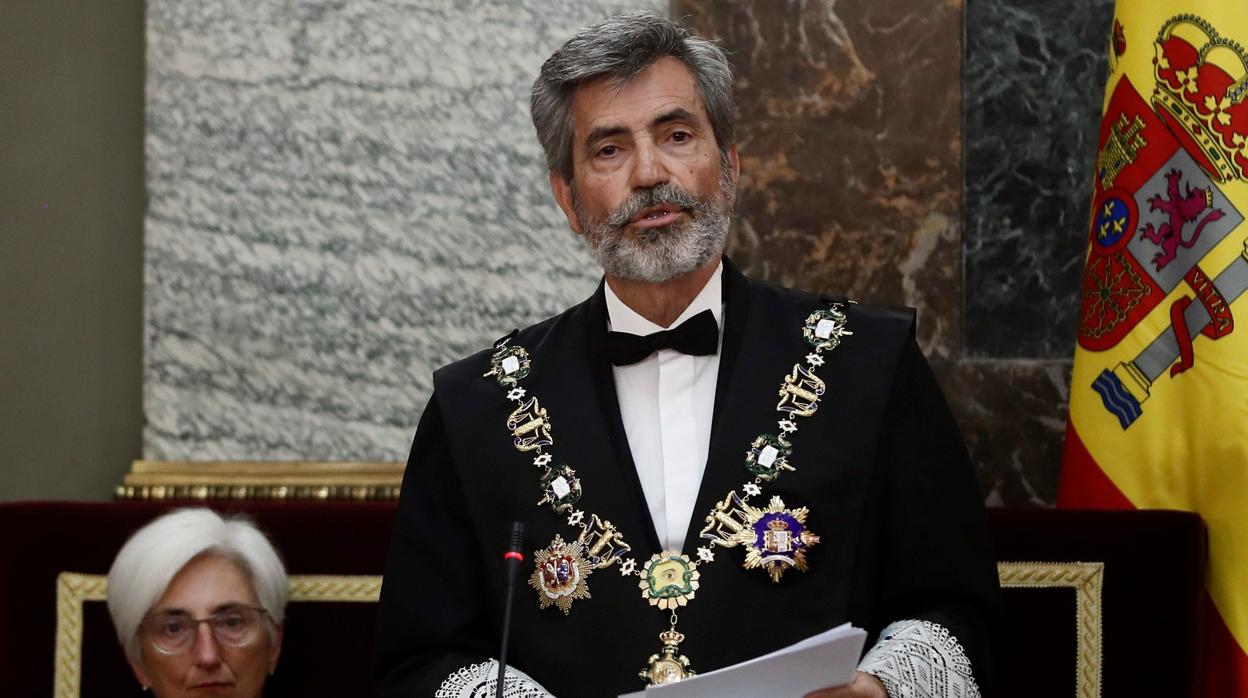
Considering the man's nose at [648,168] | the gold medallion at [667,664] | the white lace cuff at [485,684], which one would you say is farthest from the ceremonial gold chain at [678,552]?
the man's nose at [648,168]

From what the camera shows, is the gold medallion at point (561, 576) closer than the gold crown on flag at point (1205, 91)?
Yes

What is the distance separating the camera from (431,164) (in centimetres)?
419

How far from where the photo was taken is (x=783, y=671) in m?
2.18

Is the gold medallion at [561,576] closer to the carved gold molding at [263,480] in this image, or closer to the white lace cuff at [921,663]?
the white lace cuff at [921,663]

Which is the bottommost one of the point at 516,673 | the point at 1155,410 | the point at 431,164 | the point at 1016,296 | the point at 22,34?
the point at 516,673

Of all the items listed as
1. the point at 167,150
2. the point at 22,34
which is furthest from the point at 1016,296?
the point at 22,34

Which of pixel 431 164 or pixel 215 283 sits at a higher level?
pixel 431 164

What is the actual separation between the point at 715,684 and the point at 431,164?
2.35 meters

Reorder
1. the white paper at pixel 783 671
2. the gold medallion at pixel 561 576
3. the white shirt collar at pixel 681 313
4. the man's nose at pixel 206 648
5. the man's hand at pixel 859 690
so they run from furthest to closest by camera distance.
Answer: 1. the man's nose at pixel 206 648
2. the white shirt collar at pixel 681 313
3. the gold medallion at pixel 561 576
4. the man's hand at pixel 859 690
5. the white paper at pixel 783 671

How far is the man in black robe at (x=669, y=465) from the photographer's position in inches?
101

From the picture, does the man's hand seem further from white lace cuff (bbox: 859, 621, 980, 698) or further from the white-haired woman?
the white-haired woman

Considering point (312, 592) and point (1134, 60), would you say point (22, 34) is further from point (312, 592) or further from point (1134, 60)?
point (1134, 60)

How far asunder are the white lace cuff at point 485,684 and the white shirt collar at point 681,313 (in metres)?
0.67

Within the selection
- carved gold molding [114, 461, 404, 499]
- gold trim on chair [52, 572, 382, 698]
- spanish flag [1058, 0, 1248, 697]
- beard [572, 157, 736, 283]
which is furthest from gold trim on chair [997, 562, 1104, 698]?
carved gold molding [114, 461, 404, 499]
